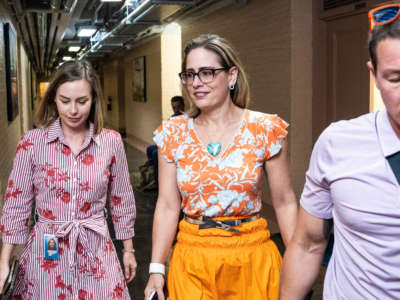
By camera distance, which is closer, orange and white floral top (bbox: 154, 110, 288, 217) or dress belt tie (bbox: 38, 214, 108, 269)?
orange and white floral top (bbox: 154, 110, 288, 217)

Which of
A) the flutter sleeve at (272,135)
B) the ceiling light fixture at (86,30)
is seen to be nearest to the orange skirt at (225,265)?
the flutter sleeve at (272,135)

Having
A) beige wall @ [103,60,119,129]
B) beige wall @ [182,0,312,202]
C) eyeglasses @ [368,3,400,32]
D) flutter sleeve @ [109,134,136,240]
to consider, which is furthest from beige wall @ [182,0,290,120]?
beige wall @ [103,60,119,129]

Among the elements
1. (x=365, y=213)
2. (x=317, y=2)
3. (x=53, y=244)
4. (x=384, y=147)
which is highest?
(x=317, y=2)

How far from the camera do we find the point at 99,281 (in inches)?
91.0

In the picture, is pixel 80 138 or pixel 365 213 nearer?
pixel 365 213

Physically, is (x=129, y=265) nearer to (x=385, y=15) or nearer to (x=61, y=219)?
(x=61, y=219)

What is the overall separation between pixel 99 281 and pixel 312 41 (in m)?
4.52

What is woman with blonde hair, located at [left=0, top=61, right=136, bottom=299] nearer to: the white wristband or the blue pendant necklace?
the white wristband

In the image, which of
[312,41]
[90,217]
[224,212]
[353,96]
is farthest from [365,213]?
[312,41]

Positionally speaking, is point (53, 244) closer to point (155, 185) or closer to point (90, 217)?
point (90, 217)

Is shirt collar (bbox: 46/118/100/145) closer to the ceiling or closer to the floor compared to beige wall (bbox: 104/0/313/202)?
closer to the floor

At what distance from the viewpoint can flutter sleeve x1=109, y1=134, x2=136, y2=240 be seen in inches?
96.9

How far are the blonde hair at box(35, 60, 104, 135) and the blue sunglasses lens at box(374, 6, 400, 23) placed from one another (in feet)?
5.06

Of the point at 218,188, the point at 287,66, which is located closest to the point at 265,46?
the point at 287,66
